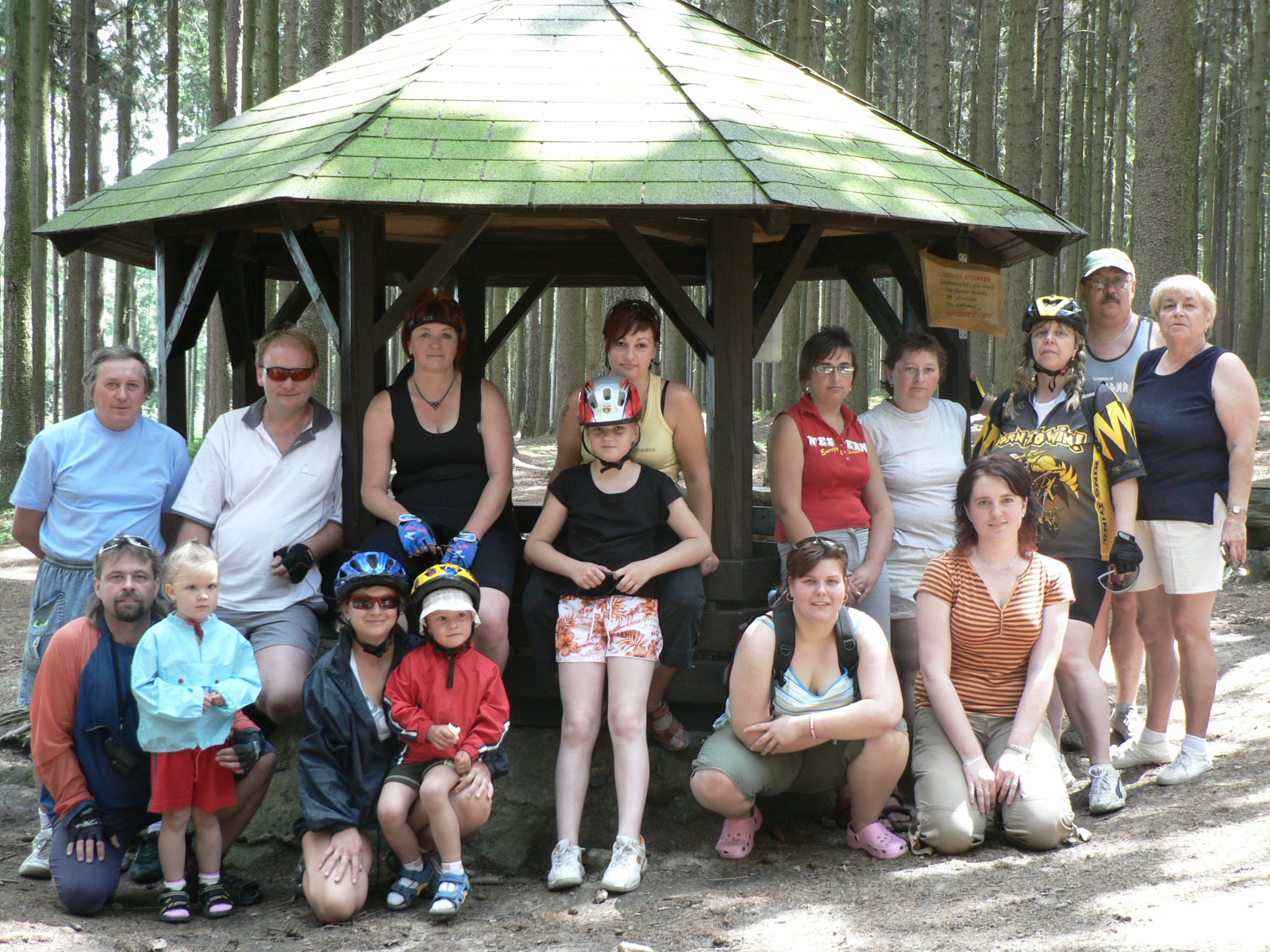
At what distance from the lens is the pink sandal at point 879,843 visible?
427cm

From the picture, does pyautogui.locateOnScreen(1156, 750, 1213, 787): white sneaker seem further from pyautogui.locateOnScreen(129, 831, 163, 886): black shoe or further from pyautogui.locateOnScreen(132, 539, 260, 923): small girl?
pyautogui.locateOnScreen(129, 831, 163, 886): black shoe

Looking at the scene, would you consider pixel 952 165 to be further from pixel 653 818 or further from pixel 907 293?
pixel 653 818

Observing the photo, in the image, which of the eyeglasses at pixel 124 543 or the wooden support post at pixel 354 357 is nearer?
the eyeglasses at pixel 124 543

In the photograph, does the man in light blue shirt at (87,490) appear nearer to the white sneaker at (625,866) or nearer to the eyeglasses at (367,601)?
the eyeglasses at (367,601)

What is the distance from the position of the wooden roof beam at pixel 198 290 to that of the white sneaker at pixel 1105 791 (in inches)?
183

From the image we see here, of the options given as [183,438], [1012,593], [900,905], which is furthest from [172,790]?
[1012,593]

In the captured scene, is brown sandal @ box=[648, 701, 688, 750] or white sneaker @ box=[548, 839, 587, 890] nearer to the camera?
white sneaker @ box=[548, 839, 587, 890]

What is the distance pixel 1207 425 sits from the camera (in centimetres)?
469

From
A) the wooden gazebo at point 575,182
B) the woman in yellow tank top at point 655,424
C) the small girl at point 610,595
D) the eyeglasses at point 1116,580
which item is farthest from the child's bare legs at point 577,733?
the eyeglasses at point 1116,580

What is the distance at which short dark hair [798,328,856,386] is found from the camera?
4773 mm

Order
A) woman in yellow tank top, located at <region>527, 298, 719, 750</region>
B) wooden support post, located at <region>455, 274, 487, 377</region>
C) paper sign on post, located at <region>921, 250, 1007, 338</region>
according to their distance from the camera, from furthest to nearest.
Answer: wooden support post, located at <region>455, 274, 487, 377</region>, paper sign on post, located at <region>921, 250, 1007, 338</region>, woman in yellow tank top, located at <region>527, 298, 719, 750</region>

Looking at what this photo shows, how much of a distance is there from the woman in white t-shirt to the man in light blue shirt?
317cm

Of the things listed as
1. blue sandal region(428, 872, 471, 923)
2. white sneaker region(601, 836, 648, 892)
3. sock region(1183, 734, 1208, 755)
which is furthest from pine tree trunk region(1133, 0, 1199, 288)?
blue sandal region(428, 872, 471, 923)

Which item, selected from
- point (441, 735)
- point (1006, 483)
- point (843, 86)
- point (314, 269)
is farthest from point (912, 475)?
point (843, 86)
